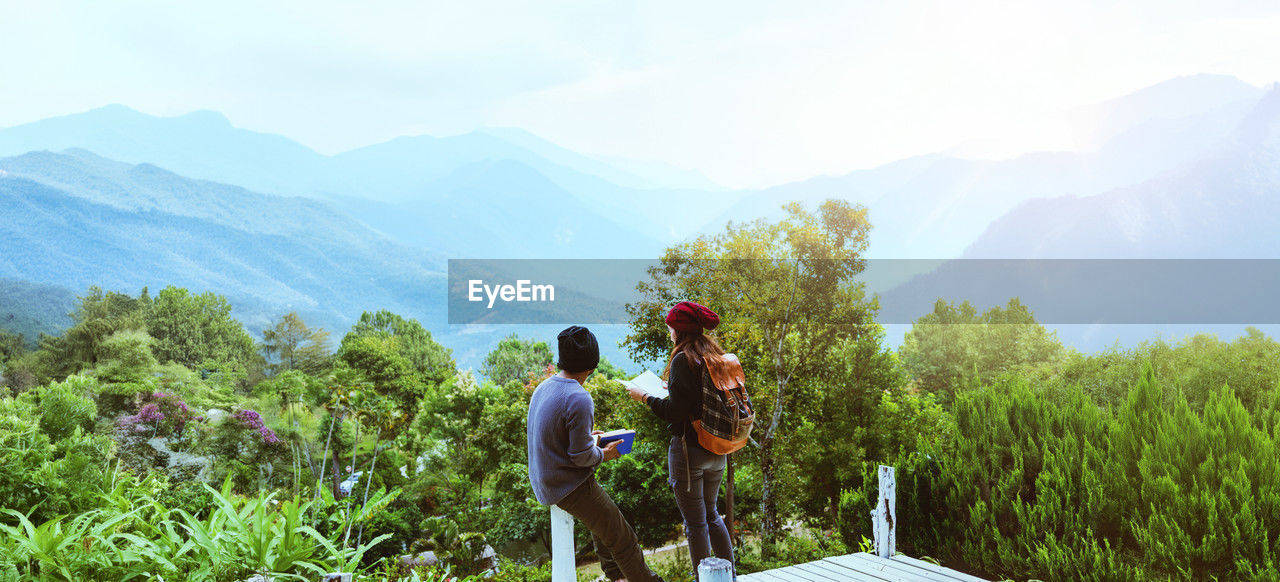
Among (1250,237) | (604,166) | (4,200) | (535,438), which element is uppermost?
(604,166)

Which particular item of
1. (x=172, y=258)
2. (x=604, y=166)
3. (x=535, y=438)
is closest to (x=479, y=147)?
(x=604, y=166)

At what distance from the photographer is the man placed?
2.56 meters

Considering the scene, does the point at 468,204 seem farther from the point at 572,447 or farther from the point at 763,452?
the point at 572,447

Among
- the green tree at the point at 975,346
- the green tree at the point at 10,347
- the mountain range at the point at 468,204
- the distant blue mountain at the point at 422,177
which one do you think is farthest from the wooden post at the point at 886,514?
the distant blue mountain at the point at 422,177

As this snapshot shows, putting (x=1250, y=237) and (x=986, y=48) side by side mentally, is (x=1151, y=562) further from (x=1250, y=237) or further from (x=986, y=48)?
(x=1250, y=237)

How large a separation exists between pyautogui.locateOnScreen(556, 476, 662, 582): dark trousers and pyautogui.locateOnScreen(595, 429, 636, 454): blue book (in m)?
0.14

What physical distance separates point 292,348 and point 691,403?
5337 cm

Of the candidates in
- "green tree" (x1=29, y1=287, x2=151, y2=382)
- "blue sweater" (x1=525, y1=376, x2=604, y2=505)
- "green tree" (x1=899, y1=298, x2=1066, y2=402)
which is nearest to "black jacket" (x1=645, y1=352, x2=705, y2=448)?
"blue sweater" (x1=525, y1=376, x2=604, y2=505)

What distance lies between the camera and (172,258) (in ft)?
332

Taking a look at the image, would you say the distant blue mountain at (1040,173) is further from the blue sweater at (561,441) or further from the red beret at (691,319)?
the blue sweater at (561,441)

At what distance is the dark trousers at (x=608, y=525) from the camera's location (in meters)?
2.62

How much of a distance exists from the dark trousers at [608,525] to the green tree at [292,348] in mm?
50570

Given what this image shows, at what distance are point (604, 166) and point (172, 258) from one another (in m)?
111

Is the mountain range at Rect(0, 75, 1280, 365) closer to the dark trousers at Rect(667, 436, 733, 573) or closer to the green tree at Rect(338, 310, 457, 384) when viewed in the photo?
the green tree at Rect(338, 310, 457, 384)
